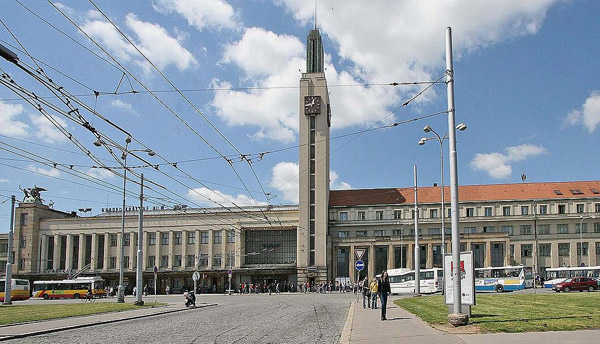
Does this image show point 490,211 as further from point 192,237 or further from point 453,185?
point 453,185

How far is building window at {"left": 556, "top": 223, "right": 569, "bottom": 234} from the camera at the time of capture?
86812 mm

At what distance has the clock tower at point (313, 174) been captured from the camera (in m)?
87.0

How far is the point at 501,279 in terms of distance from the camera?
60500 mm

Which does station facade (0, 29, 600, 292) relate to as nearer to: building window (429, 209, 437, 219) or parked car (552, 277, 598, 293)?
building window (429, 209, 437, 219)

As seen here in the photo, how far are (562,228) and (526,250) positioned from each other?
6081 mm

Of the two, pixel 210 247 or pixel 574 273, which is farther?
pixel 210 247

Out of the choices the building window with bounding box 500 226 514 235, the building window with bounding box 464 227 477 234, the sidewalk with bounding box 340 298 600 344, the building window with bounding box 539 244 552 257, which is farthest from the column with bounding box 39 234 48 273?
the sidewalk with bounding box 340 298 600 344

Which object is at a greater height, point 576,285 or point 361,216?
point 361,216

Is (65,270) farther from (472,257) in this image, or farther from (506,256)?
(472,257)

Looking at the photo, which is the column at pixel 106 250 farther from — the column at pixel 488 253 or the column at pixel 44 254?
the column at pixel 488 253

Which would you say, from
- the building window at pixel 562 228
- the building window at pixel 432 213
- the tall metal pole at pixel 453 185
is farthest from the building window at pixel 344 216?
the tall metal pole at pixel 453 185

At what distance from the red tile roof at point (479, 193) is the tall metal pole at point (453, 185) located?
74682 millimetres

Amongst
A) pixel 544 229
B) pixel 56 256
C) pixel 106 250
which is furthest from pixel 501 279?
pixel 56 256

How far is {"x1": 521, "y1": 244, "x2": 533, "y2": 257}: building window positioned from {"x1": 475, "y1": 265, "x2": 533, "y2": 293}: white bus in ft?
88.1
